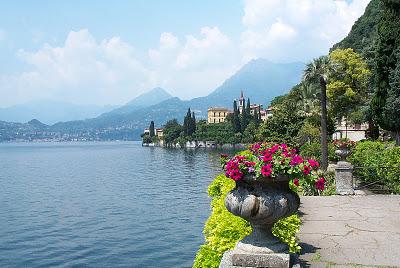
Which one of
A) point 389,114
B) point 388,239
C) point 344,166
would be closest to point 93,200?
point 389,114

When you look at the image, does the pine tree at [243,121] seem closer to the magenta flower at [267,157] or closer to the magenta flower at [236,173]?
the magenta flower at [267,157]

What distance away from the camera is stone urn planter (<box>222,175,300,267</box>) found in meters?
5.91

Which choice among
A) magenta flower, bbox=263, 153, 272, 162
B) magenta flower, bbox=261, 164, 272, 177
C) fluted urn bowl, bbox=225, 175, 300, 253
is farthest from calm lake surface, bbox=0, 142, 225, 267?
magenta flower, bbox=261, 164, 272, 177

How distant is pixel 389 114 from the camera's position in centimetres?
3325

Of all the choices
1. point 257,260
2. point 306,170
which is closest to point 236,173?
point 306,170

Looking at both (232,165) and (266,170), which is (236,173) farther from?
(266,170)

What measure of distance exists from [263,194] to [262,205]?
6.2 inches

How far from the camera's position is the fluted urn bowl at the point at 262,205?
592 centimetres

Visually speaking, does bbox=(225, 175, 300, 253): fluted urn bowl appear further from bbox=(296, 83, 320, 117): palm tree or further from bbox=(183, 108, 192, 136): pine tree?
bbox=(183, 108, 192, 136): pine tree

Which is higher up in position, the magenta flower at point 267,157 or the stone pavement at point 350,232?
the magenta flower at point 267,157

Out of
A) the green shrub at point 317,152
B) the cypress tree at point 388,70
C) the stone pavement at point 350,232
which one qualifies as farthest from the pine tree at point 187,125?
the stone pavement at point 350,232

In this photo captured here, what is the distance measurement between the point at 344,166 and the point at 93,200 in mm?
30225

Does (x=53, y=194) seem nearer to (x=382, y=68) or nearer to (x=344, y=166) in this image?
(x=382, y=68)

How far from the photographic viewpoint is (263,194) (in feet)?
19.6
